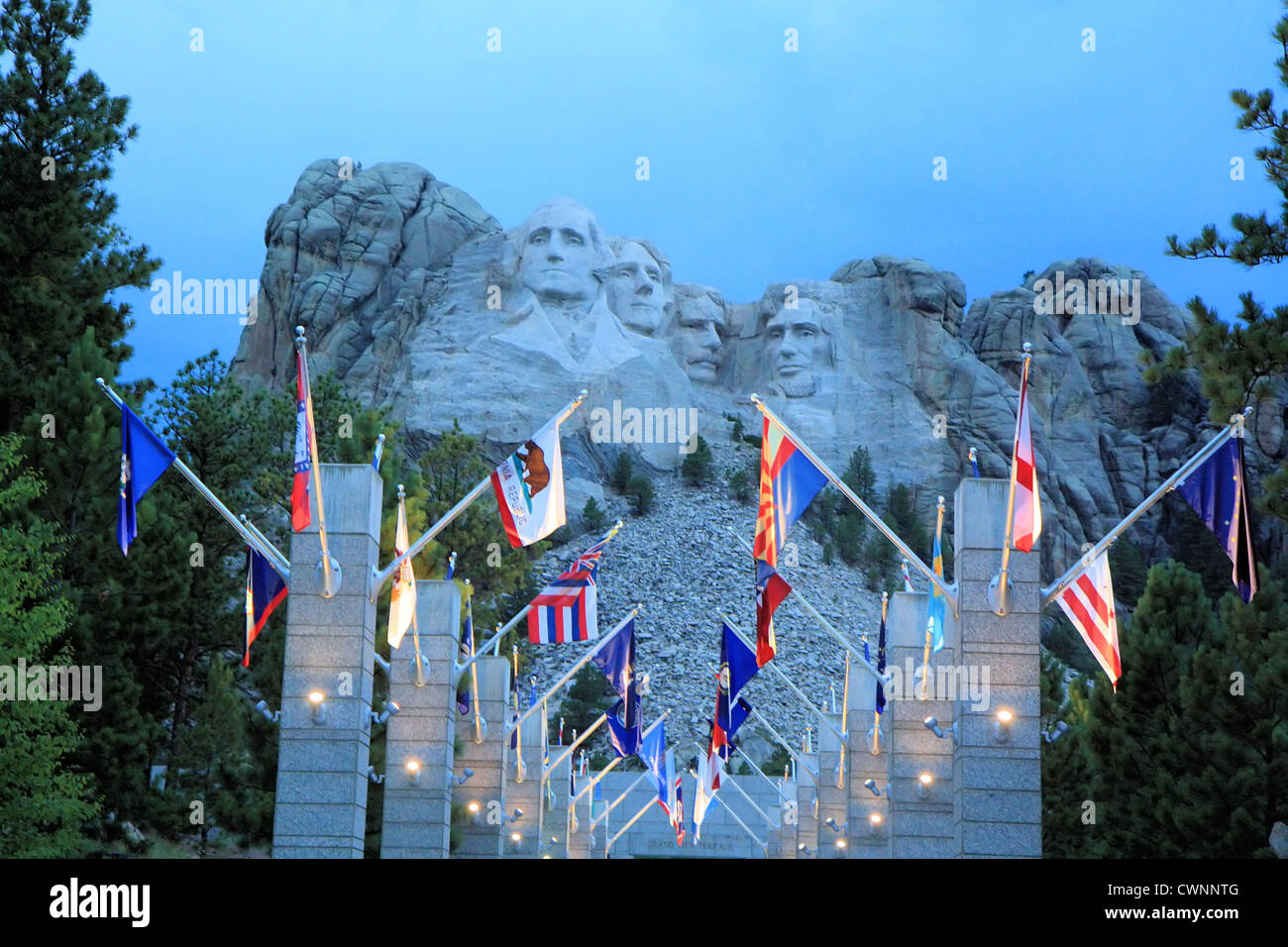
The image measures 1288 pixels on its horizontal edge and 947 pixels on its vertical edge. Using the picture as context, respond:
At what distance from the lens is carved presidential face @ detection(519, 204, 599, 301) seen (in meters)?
126

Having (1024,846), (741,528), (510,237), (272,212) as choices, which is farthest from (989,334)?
(1024,846)

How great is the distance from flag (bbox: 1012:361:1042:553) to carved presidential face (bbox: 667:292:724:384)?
113m

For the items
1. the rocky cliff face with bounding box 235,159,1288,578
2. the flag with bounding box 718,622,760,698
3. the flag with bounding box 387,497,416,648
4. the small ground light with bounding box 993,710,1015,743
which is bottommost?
the small ground light with bounding box 993,710,1015,743

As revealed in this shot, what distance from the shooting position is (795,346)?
133 m

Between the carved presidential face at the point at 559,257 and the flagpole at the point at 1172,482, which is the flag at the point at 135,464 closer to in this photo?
the flagpole at the point at 1172,482

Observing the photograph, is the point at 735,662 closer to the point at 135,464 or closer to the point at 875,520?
the point at 875,520

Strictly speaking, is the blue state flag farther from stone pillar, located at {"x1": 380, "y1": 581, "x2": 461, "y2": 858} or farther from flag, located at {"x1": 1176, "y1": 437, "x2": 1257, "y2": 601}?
flag, located at {"x1": 1176, "y1": 437, "x2": 1257, "y2": 601}

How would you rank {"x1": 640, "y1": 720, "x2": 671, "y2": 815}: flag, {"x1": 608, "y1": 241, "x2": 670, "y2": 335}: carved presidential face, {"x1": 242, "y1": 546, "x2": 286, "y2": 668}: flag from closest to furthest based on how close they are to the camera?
{"x1": 242, "y1": 546, "x2": 286, "y2": 668}: flag < {"x1": 640, "y1": 720, "x2": 671, "y2": 815}: flag < {"x1": 608, "y1": 241, "x2": 670, "y2": 335}: carved presidential face

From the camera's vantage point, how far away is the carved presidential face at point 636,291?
130 m

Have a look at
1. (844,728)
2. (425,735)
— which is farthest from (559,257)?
(425,735)

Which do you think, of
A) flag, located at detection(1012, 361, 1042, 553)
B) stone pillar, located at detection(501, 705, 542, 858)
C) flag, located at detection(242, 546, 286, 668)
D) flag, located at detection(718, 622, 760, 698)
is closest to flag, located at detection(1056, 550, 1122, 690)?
flag, located at detection(1012, 361, 1042, 553)

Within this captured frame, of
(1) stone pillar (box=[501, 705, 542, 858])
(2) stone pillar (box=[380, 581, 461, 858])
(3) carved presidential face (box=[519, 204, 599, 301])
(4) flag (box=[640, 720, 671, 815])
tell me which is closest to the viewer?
(2) stone pillar (box=[380, 581, 461, 858])

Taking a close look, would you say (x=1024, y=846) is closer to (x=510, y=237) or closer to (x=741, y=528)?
(x=741, y=528)
